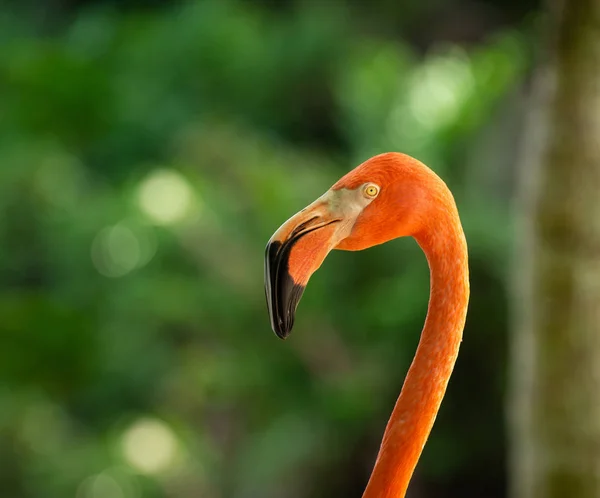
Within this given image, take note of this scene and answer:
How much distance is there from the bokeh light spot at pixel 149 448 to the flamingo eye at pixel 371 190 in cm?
204

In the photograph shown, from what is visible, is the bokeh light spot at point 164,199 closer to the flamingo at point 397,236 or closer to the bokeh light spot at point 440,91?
the bokeh light spot at point 440,91

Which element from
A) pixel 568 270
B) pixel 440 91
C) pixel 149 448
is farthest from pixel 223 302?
pixel 568 270

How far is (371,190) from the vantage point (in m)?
0.58

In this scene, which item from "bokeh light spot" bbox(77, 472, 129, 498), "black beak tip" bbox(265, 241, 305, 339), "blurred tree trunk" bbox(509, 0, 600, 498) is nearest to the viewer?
"black beak tip" bbox(265, 241, 305, 339)

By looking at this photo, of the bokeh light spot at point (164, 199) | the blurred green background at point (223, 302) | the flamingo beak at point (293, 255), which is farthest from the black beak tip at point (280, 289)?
the bokeh light spot at point (164, 199)

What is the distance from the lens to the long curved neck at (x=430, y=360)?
58 centimetres

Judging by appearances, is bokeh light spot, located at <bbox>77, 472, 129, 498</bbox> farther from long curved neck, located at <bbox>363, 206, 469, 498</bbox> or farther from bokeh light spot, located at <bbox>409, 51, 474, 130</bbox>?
long curved neck, located at <bbox>363, 206, 469, 498</bbox>

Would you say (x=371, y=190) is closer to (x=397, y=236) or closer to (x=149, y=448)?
(x=397, y=236)

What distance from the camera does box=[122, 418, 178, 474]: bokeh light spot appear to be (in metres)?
2.48

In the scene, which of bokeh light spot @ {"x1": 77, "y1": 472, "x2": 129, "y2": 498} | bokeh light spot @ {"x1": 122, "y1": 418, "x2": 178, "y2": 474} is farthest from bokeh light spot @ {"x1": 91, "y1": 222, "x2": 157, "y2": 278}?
bokeh light spot @ {"x1": 77, "y1": 472, "x2": 129, "y2": 498}

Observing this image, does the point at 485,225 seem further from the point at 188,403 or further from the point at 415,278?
the point at 188,403

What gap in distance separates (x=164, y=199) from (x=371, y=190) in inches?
83.7

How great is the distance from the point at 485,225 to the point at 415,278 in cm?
26

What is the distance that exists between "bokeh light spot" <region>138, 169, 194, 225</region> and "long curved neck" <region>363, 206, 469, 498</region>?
2.10m
